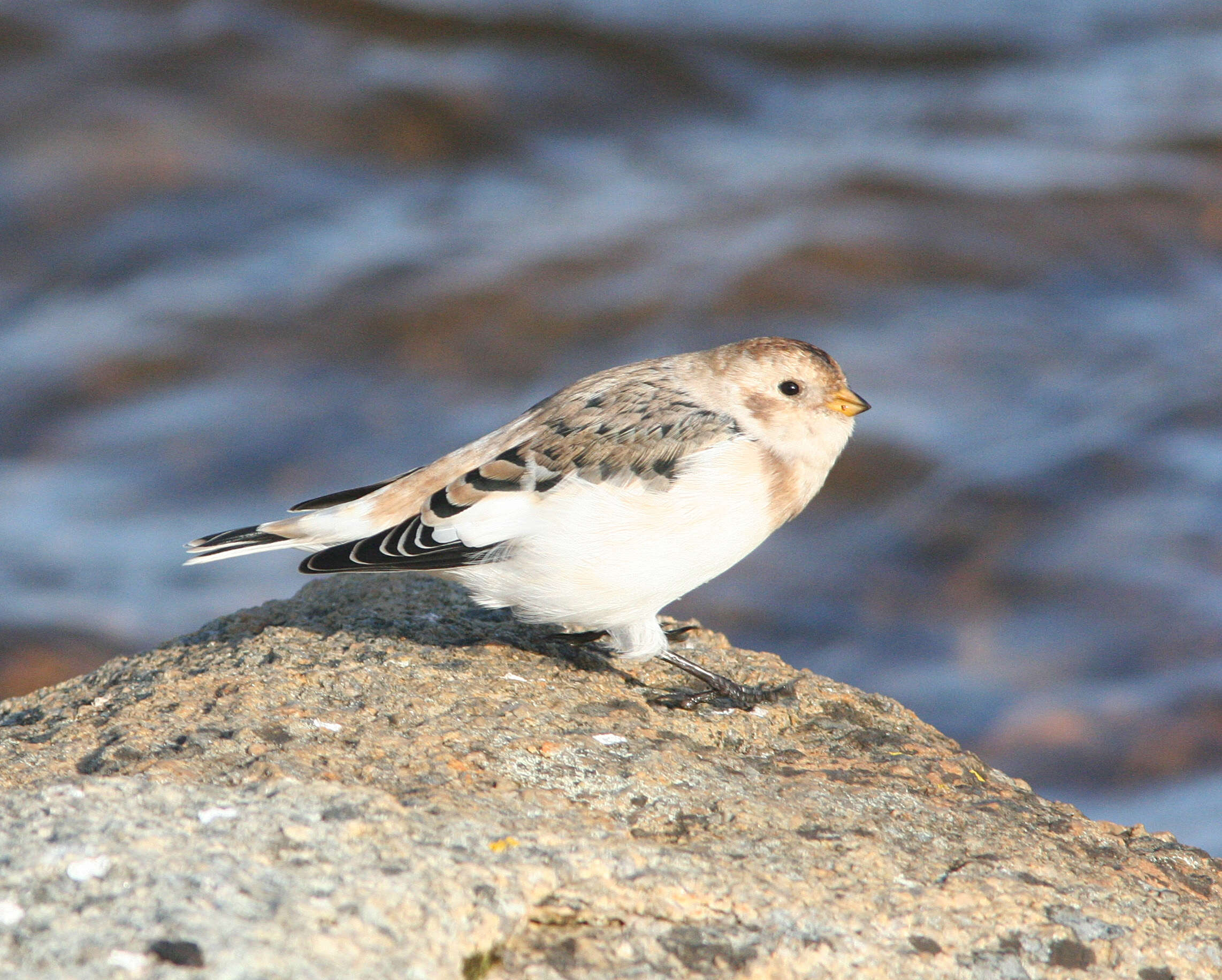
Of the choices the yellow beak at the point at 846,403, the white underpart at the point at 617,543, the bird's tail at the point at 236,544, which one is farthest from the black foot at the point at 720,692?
the bird's tail at the point at 236,544

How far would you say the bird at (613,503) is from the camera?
3916mm

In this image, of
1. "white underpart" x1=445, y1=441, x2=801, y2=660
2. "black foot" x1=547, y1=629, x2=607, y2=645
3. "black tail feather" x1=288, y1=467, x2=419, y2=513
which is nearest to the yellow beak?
"white underpart" x1=445, y1=441, x2=801, y2=660

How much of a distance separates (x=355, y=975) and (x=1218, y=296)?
10.5 meters

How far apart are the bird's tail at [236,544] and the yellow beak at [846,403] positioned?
1.74 meters

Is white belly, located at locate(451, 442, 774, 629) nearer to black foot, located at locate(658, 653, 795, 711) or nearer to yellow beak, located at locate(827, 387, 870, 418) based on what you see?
black foot, located at locate(658, 653, 795, 711)

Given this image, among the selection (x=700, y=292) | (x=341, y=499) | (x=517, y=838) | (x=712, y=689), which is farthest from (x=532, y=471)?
(x=700, y=292)

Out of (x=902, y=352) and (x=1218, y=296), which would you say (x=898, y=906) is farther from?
(x=1218, y=296)

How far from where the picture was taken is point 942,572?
8625 millimetres

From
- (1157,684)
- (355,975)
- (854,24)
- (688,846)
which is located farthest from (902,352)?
(355,975)

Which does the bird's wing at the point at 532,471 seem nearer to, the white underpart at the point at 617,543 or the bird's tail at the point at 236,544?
the white underpart at the point at 617,543

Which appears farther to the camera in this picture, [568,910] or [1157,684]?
[1157,684]

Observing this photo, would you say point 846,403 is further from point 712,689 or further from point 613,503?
point 712,689

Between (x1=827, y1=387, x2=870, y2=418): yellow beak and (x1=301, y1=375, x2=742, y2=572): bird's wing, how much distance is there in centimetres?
40

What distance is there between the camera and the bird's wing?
13.0ft
